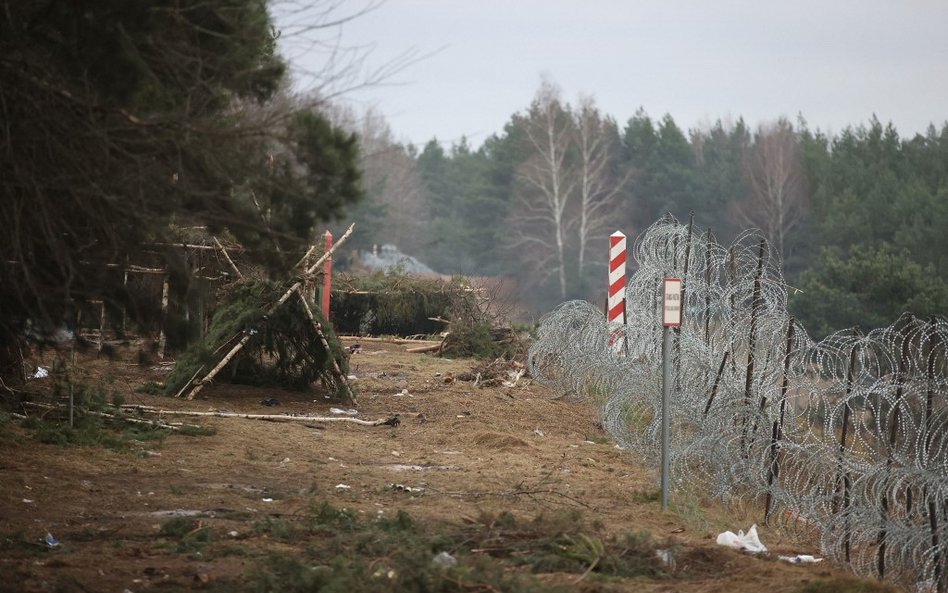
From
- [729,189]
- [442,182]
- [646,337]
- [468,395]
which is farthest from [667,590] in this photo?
[442,182]

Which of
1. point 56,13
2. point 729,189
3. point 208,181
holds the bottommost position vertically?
point 208,181

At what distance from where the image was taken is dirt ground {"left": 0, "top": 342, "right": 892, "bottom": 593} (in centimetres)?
732

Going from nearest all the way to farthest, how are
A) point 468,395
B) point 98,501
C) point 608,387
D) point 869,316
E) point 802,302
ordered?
point 98,501, point 608,387, point 468,395, point 869,316, point 802,302

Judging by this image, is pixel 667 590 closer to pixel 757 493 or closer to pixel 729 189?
pixel 757 493

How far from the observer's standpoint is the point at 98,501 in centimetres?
914

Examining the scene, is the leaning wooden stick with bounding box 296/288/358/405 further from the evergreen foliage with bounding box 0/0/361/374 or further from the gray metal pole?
the evergreen foliage with bounding box 0/0/361/374

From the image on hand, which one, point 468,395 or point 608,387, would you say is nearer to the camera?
point 608,387

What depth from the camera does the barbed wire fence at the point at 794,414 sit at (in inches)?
317

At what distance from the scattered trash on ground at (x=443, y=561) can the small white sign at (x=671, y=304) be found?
325 centimetres

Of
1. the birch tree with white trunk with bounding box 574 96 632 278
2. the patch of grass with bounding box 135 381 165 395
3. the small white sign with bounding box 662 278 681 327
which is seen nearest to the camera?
the small white sign with bounding box 662 278 681 327

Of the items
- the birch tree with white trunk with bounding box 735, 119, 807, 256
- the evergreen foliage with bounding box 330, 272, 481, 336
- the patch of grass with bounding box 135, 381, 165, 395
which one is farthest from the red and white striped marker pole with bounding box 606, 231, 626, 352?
the birch tree with white trunk with bounding box 735, 119, 807, 256

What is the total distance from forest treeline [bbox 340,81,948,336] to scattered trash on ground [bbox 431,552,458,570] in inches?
1472

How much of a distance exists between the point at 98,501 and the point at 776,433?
16.9ft

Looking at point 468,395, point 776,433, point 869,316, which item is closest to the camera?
point 776,433
